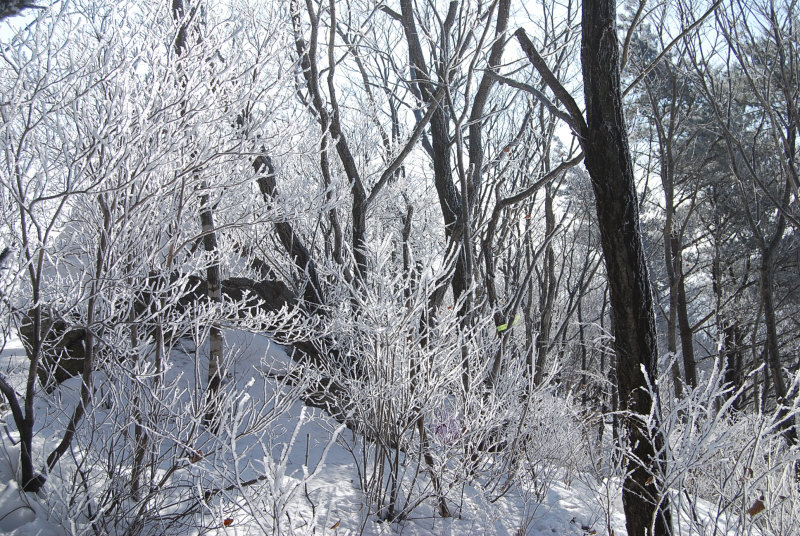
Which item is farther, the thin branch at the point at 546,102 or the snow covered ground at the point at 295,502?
the thin branch at the point at 546,102

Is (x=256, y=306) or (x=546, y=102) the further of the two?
(x=256, y=306)

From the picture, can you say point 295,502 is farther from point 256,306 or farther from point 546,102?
point 546,102

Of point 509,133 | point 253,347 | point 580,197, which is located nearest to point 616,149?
point 253,347

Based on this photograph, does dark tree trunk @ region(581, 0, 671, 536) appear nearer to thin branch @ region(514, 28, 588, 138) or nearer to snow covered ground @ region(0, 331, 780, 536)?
thin branch @ region(514, 28, 588, 138)

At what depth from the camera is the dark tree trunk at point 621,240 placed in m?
3.20

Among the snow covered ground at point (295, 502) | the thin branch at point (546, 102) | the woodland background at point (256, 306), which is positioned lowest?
the snow covered ground at point (295, 502)

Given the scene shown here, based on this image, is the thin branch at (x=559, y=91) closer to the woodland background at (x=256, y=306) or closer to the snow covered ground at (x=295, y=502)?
the woodland background at (x=256, y=306)

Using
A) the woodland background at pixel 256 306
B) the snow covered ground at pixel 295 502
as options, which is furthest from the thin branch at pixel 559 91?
the snow covered ground at pixel 295 502

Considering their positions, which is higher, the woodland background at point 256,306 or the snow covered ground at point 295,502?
the woodland background at point 256,306

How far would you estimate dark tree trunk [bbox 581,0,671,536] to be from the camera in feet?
10.5

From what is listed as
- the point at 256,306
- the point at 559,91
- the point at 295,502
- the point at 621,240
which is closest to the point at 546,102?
the point at 559,91

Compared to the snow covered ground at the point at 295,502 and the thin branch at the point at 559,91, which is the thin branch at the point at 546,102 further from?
the snow covered ground at the point at 295,502

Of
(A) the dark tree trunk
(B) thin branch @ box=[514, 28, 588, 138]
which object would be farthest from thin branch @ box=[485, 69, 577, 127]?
(A) the dark tree trunk

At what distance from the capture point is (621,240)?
328cm
